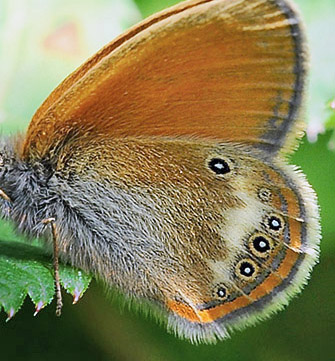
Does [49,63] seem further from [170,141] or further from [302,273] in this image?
[302,273]

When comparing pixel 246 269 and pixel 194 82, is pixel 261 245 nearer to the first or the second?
pixel 246 269

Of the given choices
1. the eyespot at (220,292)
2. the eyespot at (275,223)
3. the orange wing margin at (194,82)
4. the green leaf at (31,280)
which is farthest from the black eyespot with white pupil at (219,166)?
the green leaf at (31,280)

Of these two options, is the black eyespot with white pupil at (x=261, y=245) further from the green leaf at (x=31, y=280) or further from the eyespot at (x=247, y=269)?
the green leaf at (x=31, y=280)

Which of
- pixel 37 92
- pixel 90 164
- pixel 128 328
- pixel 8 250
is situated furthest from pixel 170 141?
pixel 37 92

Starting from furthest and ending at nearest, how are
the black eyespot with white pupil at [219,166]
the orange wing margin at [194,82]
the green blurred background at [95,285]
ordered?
the green blurred background at [95,285], the black eyespot with white pupil at [219,166], the orange wing margin at [194,82]

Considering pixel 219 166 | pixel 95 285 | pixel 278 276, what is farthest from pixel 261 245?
pixel 95 285

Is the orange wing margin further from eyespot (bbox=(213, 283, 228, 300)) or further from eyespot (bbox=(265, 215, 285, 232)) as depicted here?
eyespot (bbox=(213, 283, 228, 300))

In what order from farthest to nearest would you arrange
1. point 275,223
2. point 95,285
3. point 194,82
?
point 95,285
point 275,223
point 194,82
